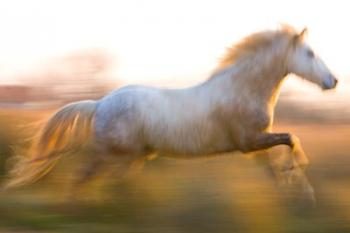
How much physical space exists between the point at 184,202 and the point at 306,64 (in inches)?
68.4

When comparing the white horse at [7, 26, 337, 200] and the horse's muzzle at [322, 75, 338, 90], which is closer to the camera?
the white horse at [7, 26, 337, 200]

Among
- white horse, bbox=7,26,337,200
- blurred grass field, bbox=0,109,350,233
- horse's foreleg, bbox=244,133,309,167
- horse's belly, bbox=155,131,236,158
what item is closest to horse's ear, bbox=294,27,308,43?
white horse, bbox=7,26,337,200

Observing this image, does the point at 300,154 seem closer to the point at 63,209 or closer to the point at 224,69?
the point at 224,69

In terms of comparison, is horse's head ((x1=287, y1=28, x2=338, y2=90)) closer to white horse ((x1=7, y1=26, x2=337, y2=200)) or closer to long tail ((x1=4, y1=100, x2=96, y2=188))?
white horse ((x1=7, y1=26, x2=337, y2=200))

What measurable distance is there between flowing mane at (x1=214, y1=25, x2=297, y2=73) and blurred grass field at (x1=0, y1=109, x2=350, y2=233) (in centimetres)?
107

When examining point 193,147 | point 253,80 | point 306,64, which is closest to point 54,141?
point 193,147

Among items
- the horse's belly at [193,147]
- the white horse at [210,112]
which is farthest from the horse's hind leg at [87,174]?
the horse's belly at [193,147]

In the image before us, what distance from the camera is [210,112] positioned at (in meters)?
7.80

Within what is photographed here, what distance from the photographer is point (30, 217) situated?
7.23 meters

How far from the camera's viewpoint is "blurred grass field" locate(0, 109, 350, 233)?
6.79 metres

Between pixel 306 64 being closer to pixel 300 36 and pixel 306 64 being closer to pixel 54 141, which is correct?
pixel 300 36

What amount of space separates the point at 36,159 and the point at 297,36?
8.55ft

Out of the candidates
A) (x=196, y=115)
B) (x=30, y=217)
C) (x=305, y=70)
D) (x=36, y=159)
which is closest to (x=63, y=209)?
(x=30, y=217)

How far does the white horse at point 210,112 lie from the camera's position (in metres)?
7.75
